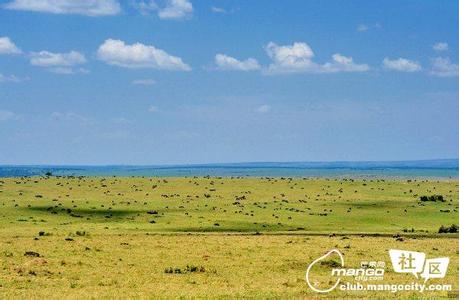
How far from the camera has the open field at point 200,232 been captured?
118 ft

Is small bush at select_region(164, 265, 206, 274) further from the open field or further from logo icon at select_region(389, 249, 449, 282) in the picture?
logo icon at select_region(389, 249, 449, 282)

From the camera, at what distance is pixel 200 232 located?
66375 millimetres

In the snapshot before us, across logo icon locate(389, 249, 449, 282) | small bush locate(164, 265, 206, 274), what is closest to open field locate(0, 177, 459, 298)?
small bush locate(164, 265, 206, 274)

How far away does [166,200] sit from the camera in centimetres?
9556

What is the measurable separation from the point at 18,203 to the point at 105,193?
1780 centimetres

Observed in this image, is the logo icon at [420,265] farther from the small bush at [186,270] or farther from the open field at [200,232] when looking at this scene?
the small bush at [186,270]

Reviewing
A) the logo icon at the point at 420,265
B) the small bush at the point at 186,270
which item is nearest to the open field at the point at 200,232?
the small bush at the point at 186,270

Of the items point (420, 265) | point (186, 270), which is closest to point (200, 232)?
point (186, 270)

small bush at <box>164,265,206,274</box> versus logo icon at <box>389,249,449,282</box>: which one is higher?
logo icon at <box>389,249,449,282</box>

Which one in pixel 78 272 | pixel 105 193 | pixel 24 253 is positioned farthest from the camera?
pixel 105 193

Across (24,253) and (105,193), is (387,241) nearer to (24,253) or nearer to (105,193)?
(24,253)

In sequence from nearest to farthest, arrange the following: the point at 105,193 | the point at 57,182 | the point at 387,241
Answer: the point at 387,241 → the point at 105,193 → the point at 57,182

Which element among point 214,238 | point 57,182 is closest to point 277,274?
point 214,238

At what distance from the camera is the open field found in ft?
118
